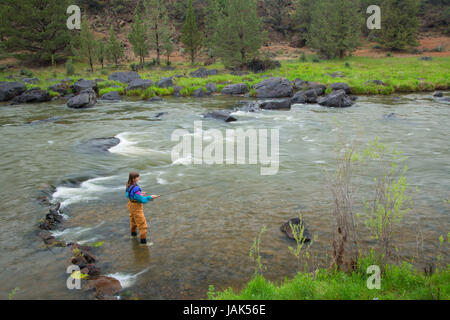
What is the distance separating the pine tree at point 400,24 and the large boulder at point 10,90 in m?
50.1

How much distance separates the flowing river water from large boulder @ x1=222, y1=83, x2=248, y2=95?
13.0 m

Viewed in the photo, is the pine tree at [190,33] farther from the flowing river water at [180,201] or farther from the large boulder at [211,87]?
the flowing river water at [180,201]

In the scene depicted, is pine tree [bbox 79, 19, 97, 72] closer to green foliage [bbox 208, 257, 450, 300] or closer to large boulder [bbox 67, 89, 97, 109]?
large boulder [bbox 67, 89, 97, 109]

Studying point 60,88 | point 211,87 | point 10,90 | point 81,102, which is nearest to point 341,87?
point 211,87

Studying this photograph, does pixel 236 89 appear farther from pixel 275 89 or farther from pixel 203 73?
pixel 203 73

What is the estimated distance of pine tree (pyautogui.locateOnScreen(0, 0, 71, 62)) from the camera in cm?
4828

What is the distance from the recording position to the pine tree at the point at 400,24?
52750mm

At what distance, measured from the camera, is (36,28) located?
50.7m

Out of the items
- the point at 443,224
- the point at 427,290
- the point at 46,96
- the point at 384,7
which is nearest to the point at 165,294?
the point at 427,290

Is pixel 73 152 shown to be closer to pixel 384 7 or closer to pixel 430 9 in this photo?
pixel 384 7

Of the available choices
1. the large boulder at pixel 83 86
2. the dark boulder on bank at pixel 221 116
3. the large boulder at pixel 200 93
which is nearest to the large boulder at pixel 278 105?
the dark boulder on bank at pixel 221 116

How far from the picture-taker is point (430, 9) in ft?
217

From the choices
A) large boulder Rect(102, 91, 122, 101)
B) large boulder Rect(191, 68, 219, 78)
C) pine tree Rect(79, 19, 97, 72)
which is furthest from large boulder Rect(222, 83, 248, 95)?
pine tree Rect(79, 19, 97, 72)

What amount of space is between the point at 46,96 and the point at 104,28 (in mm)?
43131
